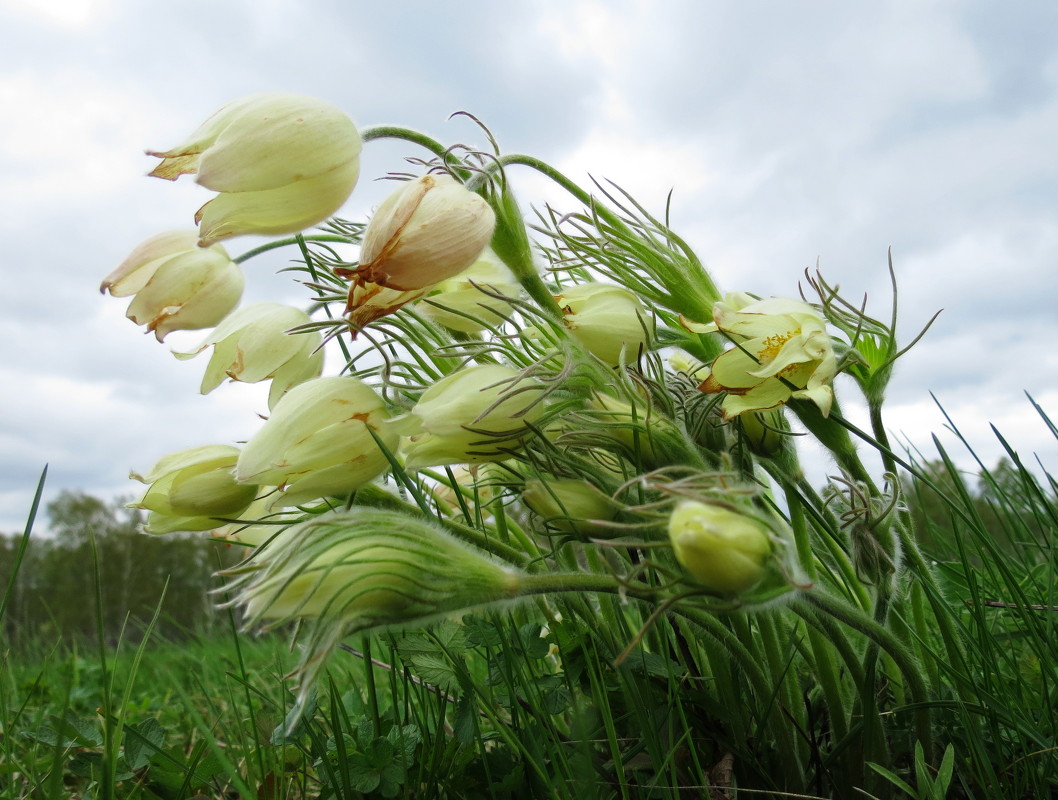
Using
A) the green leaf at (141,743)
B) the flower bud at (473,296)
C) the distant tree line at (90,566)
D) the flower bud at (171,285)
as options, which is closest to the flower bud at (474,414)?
the flower bud at (473,296)

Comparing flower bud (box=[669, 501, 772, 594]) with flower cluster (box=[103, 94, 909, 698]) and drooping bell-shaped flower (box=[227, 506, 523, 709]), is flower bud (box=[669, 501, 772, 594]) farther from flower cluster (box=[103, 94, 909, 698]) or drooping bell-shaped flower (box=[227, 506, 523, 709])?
drooping bell-shaped flower (box=[227, 506, 523, 709])

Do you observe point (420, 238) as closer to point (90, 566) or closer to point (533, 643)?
point (533, 643)

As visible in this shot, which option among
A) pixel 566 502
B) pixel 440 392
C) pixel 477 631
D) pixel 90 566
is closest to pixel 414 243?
pixel 440 392

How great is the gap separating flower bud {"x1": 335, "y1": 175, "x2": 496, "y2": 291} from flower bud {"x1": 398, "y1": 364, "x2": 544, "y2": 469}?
0.08 m

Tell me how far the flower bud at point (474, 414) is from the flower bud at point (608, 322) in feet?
0.27

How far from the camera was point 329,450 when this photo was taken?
1.99 feet

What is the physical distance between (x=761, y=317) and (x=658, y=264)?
0.15m

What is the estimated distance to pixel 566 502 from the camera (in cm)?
60

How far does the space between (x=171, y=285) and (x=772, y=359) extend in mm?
532

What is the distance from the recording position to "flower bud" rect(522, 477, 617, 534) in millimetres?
586

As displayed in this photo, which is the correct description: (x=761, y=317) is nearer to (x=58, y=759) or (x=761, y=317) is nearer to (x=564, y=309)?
(x=564, y=309)

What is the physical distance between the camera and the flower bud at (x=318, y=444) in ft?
1.97

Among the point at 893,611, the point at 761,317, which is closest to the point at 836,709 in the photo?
the point at 893,611

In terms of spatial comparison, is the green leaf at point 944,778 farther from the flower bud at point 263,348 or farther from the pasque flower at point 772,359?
the flower bud at point 263,348
